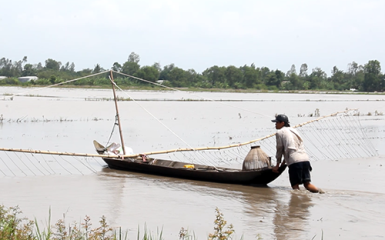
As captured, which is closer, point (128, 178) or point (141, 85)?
point (128, 178)

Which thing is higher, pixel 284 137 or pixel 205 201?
pixel 284 137

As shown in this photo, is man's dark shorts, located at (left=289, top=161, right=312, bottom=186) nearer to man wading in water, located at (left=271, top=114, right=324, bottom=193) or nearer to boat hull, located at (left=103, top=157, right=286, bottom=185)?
man wading in water, located at (left=271, top=114, right=324, bottom=193)

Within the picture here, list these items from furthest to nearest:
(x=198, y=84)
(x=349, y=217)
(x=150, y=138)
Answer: (x=198, y=84), (x=150, y=138), (x=349, y=217)

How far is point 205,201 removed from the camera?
779 cm

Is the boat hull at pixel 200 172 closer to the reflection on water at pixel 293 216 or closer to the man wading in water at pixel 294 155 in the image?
the man wading in water at pixel 294 155

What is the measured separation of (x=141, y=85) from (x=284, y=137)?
6364 centimetres

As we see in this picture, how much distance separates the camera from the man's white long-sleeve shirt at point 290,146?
7820mm

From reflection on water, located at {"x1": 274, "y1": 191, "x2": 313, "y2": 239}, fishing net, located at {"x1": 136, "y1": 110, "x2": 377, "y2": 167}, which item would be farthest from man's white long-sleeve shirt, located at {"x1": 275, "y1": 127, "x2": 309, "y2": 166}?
fishing net, located at {"x1": 136, "y1": 110, "x2": 377, "y2": 167}

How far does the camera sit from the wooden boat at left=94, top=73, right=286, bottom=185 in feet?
28.3

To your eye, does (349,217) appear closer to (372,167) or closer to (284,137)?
(284,137)

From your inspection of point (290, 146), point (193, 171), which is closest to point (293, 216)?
point (290, 146)

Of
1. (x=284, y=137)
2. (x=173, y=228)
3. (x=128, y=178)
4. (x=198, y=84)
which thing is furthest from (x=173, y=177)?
(x=198, y=84)

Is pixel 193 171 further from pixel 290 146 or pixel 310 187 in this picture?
pixel 310 187

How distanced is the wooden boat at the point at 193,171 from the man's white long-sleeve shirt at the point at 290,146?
0.38 meters
